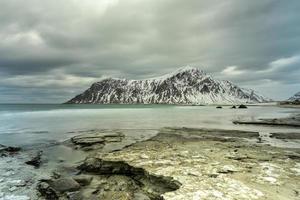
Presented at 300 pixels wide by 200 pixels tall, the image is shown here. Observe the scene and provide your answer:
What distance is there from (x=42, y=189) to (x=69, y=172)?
337cm

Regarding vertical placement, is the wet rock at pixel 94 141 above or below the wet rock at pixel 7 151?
above

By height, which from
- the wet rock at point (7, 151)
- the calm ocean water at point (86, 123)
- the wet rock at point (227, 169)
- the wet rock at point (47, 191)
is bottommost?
the wet rock at point (47, 191)

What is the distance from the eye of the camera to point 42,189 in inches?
467

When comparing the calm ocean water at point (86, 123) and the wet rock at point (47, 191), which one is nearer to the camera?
the wet rock at point (47, 191)

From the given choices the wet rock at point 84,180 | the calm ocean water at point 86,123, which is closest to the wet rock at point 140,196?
the wet rock at point 84,180

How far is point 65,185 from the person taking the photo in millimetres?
12078

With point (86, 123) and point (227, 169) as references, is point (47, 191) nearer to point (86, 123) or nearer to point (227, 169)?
point (227, 169)

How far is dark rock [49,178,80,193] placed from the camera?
38.8 ft

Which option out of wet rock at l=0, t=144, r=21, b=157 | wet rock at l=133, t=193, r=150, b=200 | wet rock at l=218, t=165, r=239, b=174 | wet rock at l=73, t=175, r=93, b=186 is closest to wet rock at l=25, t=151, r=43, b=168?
wet rock at l=0, t=144, r=21, b=157

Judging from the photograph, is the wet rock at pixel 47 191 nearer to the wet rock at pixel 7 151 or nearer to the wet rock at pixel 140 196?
the wet rock at pixel 140 196

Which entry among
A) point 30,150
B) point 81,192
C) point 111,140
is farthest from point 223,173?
point 30,150

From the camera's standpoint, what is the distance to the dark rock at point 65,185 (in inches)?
466

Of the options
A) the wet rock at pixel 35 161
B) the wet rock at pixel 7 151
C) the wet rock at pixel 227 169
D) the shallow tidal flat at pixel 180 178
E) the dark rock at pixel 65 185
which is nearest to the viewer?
the shallow tidal flat at pixel 180 178

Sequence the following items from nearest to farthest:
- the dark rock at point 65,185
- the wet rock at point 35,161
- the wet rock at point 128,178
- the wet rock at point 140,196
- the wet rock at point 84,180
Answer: the wet rock at point 140,196, the wet rock at point 128,178, the dark rock at point 65,185, the wet rock at point 84,180, the wet rock at point 35,161
